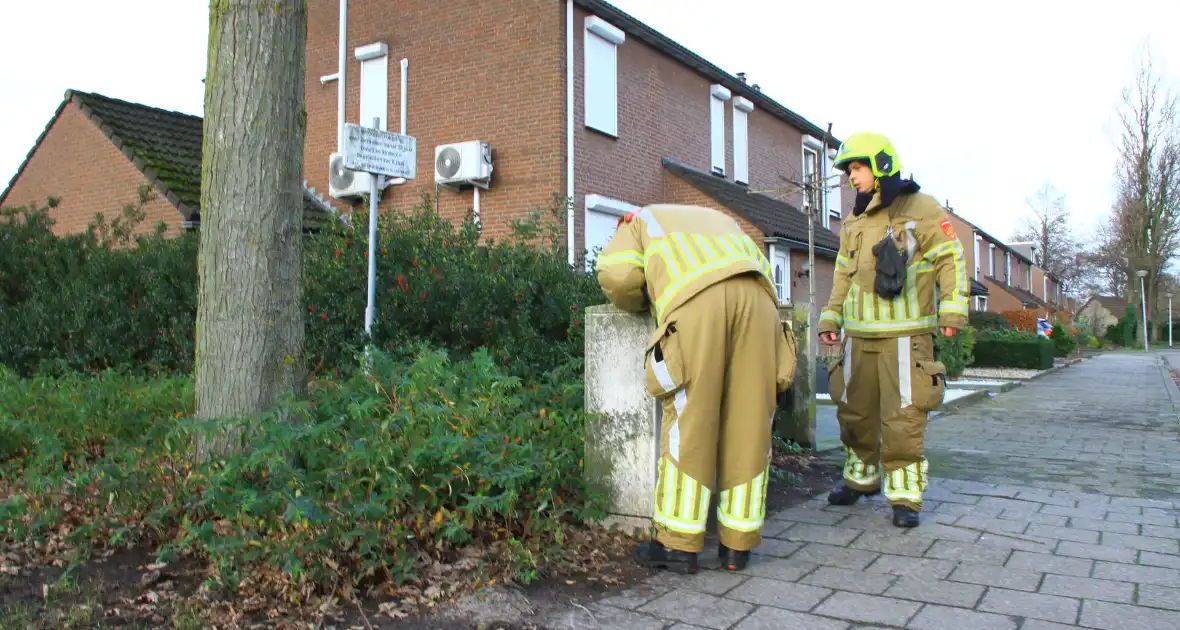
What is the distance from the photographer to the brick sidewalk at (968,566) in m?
3.08

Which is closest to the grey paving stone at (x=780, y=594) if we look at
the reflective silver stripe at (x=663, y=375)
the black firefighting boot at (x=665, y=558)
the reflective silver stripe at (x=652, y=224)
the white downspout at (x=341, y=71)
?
the black firefighting boot at (x=665, y=558)

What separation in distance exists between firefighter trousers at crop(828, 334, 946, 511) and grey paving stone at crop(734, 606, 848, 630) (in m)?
1.53

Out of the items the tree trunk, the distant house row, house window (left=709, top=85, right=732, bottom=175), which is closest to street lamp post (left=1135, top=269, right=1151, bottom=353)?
house window (left=709, top=85, right=732, bottom=175)

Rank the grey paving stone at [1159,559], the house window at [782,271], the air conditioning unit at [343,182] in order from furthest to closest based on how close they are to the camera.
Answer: the house window at [782,271], the air conditioning unit at [343,182], the grey paving stone at [1159,559]

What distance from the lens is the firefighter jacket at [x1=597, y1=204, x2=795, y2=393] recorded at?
11.6 feet

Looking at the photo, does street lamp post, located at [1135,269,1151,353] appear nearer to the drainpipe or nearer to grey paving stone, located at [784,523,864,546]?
the drainpipe

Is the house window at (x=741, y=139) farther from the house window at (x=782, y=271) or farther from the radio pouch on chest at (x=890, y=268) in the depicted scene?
the radio pouch on chest at (x=890, y=268)

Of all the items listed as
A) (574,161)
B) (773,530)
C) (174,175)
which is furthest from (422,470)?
(174,175)

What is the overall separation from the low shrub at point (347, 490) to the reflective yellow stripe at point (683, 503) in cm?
46

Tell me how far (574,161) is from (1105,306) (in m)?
81.7

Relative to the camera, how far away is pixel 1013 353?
20984mm

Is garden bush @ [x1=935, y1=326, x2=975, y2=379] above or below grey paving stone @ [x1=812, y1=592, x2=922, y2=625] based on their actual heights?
above

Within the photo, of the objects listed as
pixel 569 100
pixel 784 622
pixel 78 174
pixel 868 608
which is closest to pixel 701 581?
pixel 784 622

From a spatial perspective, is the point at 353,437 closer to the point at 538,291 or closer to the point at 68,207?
the point at 538,291
